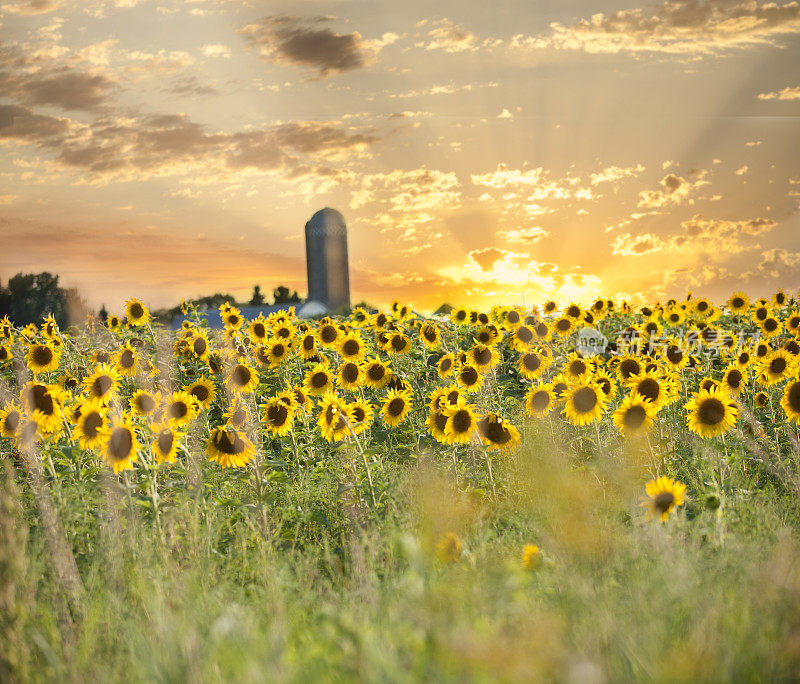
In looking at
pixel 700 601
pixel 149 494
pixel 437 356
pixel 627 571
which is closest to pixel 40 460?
pixel 149 494

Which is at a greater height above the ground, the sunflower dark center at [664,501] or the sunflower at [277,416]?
the sunflower at [277,416]

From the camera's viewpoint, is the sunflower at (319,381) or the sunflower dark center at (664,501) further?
the sunflower at (319,381)

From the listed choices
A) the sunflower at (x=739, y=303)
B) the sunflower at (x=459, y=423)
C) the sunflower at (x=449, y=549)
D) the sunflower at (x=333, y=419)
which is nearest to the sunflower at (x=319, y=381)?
the sunflower at (x=333, y=419)

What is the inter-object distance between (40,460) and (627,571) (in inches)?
149

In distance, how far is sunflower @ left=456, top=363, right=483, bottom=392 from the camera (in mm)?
6676

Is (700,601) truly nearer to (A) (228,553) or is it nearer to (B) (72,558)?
(A) (228,553)

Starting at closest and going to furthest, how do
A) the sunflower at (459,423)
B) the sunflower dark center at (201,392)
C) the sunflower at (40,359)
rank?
the sunflower at (459,423) → the sunflower dark center at (201,392) → the sunflower at (40,359)

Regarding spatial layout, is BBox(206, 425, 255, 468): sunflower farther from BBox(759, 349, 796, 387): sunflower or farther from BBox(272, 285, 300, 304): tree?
BBox(272, 285, 300, 304): tree

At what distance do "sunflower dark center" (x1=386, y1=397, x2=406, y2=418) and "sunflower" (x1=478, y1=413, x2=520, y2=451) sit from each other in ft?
3.34

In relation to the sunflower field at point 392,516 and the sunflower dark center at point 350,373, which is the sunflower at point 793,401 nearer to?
the sunflower field at point 392,516

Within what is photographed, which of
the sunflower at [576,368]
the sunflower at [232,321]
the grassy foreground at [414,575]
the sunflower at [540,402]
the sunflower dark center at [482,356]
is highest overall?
the sunflower at [232,321]

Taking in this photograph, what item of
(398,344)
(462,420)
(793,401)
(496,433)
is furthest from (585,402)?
(398,344)

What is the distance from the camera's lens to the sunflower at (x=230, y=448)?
515 centimetres

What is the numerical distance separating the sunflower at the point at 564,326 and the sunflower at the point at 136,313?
190 inches
